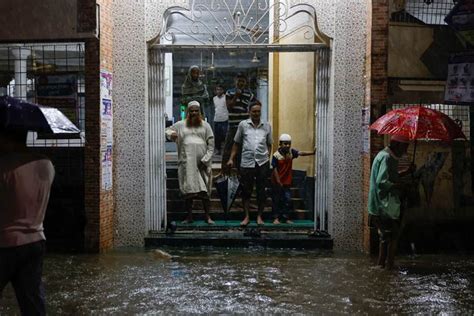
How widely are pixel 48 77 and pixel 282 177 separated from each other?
4.11 m

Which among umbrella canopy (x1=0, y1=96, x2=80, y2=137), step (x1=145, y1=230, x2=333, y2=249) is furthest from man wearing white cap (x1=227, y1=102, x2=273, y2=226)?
umbrella canopy (x1=0, y1=96, x2=80, y2=137)

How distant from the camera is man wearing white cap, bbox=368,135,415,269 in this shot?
7.90m

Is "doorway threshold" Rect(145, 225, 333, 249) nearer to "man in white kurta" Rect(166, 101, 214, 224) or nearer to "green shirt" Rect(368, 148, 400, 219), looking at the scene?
"man in white kurta" Rect(166, 101, 214, 224)

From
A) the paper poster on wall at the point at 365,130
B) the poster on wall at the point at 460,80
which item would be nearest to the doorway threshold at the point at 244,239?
the paper poster on wall at the point at 365,130

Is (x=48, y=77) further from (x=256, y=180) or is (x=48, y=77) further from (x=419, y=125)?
(x=419, y=125)

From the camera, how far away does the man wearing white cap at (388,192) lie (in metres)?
7.90

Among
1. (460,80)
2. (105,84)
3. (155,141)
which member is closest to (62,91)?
(105,84)

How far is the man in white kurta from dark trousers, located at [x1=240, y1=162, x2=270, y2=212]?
1.95 ft

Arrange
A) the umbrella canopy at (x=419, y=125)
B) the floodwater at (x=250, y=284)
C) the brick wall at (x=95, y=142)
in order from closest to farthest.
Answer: the floodwater at (x=250, y=284) < the umbrella canopy at (x=419, y=125) < the brick wall at (x=95, y=142)

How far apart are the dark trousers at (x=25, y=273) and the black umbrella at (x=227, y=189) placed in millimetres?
6280

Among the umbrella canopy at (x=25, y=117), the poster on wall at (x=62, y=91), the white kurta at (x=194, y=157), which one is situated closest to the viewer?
the umbrella canopy at (x=25, y=117)

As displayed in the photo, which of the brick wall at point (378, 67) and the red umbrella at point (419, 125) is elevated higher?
the brick wall at point (378, 67)

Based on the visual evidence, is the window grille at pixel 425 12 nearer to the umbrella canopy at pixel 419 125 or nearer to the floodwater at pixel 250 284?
the umbrella canopy at pixel 419 125

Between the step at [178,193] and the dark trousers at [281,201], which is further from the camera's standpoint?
the step at [178,193]
